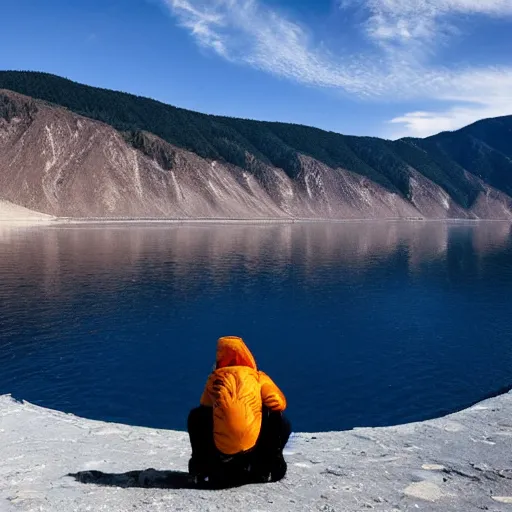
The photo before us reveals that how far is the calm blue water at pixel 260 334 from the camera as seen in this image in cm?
1709

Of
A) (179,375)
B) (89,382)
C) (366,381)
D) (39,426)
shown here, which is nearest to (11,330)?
(89,382)

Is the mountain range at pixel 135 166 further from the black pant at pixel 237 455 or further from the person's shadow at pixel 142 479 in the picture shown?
the black pant at pixel 237 455

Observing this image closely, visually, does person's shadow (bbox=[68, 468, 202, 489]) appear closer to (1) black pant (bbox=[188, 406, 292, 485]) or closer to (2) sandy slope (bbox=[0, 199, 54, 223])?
(1) black pant (bbox=[188, 406, 292, 485])

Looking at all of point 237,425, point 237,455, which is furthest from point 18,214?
point 237,425

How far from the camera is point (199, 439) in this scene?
6688 millimetres

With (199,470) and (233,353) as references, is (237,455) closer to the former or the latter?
(199,470)

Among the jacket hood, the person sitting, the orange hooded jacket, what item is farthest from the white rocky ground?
the jacket hood

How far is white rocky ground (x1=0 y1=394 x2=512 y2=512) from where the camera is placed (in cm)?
668

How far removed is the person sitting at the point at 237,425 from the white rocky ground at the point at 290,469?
0.28 meters

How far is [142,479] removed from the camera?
744cm

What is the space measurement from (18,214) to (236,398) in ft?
399

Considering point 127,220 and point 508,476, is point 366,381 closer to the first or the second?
point 508,476

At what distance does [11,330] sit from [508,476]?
22.4 metres

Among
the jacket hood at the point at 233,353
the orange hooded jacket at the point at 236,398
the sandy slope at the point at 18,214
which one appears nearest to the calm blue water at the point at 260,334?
the orange hooded jacket at the point at 236,398
